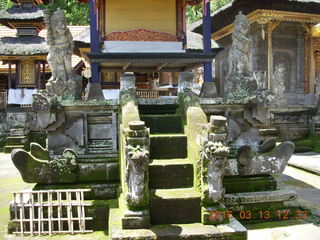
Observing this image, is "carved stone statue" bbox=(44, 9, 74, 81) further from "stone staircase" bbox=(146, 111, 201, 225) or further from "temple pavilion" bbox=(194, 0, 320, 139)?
"temple pavilion" bbox=(194, 0, 320, 139)

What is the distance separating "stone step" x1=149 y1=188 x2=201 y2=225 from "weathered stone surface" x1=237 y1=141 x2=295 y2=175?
1657 mm

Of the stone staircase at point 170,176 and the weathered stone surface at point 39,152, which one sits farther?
the weathered stone surface at point 39,152

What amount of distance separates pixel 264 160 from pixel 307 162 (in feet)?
19.2

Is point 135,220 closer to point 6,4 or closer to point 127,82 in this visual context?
point 127,82

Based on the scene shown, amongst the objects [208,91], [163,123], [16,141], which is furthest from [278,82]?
[16,141]

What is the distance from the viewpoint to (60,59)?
673 cm

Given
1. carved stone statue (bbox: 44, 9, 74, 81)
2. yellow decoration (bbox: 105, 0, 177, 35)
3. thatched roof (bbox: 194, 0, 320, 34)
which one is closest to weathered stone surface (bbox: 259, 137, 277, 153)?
carved stone statue (bbox: 44, 9, 74, 81)

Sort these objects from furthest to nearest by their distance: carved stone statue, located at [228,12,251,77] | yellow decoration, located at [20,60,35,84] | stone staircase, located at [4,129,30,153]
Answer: yellow decoration, located at [20,60,35,84]
stone staircase, located at [4,129,30,153]
carved stone statue, located at [228,12,251,77]

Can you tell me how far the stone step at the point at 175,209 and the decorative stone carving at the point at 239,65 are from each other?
9.97ft

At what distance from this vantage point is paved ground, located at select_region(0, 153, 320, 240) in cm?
538

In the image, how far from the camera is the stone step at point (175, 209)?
507 cm

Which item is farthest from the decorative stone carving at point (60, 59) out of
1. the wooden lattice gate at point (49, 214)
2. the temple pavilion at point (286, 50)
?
the temple pavilion at point (286, 50)

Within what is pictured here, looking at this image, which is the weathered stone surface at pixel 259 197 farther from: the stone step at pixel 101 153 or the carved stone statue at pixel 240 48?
the carved stone statue at pixel 240 48

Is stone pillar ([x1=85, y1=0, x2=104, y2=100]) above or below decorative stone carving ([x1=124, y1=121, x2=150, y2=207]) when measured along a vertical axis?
above
